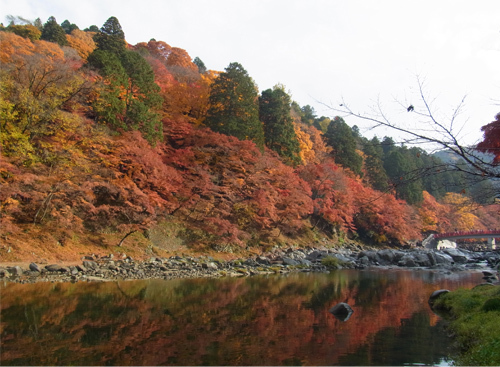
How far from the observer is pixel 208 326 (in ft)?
27.1

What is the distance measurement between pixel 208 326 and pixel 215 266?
35.3 feet

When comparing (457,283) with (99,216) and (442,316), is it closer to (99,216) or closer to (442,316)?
(442,316)

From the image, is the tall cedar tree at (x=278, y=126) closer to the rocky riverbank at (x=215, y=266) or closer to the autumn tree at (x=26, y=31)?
the rocky riverbank at (x=215, y=266)

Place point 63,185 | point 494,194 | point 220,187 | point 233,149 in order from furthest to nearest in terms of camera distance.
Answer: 1. point 233,149
2. point 220,187
3. point 63,185
4. point 494,194

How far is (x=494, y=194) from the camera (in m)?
5.06

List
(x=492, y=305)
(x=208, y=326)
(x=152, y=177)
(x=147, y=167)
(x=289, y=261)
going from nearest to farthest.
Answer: (x=492, y=305)
(x=208, y=326)
(x=147, y=167)
(x=152, y=177)
(x=289, y=261)

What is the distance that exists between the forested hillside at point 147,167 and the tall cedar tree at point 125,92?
0.29ft

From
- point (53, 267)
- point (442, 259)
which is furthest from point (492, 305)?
point (442, 259)

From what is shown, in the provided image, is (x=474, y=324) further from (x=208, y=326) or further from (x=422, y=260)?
(x=422, y=260)

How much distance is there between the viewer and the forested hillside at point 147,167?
614 inches

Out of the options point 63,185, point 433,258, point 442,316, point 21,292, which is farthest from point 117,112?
point 433,258

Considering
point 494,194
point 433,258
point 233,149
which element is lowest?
point 433,258

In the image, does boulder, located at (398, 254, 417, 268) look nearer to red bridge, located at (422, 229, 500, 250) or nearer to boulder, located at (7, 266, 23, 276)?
red bridge, located at (422, 229, 500, 250)

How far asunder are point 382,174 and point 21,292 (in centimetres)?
4000
